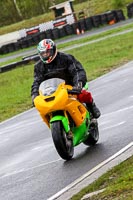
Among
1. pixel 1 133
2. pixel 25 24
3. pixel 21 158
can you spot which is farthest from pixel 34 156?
pixel 25 24

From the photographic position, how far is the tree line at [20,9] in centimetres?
9062

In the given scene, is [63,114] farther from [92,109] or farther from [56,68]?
[92,109]

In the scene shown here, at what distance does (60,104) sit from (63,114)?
213 millimetres

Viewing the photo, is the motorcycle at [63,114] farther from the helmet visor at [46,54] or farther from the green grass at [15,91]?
the green grass at [15,91]

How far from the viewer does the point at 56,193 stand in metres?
Answer: 7.96

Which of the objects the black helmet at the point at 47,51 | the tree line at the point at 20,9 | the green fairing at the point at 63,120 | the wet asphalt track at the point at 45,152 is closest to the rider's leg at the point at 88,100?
the wet asphalt track at the point at 45,152

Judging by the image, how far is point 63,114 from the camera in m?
9.81

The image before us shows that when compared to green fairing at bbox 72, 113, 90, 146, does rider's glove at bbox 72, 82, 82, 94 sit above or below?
above

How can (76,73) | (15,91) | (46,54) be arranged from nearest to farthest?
(46,54) < (76,73) < (15,91)

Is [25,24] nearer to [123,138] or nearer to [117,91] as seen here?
[117,91]

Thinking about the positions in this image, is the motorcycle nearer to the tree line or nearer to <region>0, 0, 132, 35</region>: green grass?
<region>0, 0, 132, 35</region>: green grass

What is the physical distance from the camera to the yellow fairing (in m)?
9.61

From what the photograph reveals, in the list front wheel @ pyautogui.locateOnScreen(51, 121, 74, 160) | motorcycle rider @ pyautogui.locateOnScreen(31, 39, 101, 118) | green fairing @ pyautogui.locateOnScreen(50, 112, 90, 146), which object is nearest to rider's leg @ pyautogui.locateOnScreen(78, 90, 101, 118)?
motorcycle rider @ pyautogui.locateOnScreen(31, 39, 101, 118)

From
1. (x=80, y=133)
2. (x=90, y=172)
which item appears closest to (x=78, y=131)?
(x=80, y=133)
